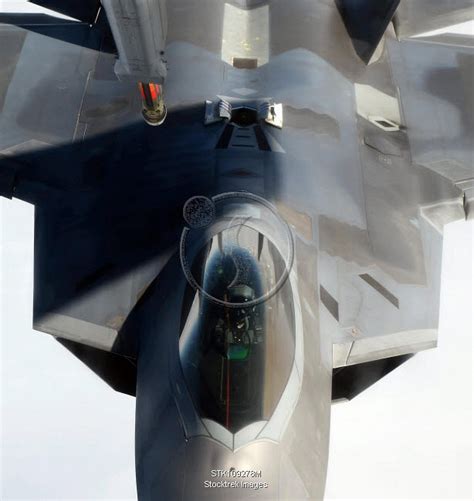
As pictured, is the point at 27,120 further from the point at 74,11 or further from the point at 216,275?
the point at 216,275

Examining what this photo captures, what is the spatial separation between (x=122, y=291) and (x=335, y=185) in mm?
3125

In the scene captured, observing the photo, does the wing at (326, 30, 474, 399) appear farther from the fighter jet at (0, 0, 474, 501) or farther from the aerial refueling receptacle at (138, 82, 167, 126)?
the aerial refueling receptacle at (138, 82, 167, 126)

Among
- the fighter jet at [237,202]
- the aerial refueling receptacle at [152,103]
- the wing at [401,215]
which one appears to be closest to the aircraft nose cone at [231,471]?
the fighter jet at [237,202]

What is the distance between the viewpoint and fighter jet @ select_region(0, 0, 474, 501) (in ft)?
24.6

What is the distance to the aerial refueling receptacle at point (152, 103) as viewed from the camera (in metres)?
9.75

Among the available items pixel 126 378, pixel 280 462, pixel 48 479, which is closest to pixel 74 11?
pixel 126 378

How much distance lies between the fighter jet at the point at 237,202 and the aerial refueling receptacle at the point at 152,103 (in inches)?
1.2

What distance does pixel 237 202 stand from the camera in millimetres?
8562

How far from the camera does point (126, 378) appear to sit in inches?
384

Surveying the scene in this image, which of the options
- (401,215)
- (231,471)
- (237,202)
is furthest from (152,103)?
(231,471)

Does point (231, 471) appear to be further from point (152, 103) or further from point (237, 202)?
point (152, 103)

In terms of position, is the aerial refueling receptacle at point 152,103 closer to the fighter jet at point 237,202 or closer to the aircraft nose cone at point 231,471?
the fighter jet at point 237,202

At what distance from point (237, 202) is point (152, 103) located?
2.37 m

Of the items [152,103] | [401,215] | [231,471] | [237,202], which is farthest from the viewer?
[401,215]
